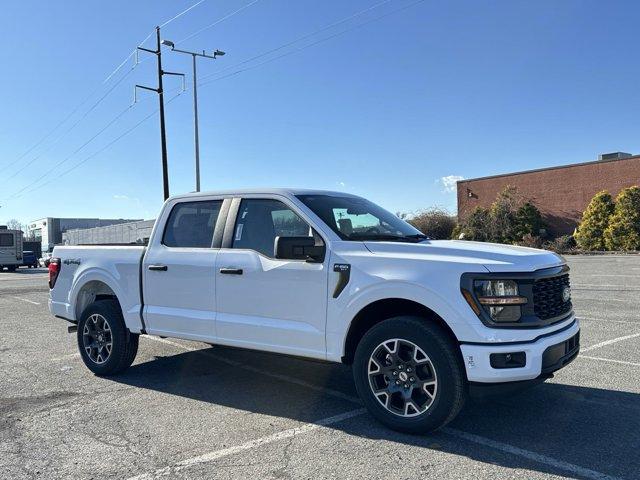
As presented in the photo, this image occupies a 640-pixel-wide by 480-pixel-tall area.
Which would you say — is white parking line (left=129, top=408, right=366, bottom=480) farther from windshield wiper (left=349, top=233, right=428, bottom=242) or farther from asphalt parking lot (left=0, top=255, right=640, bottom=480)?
windshield wiper (left=349, top=233, right=428, bottom=242)

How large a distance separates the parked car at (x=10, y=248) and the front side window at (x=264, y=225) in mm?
37644

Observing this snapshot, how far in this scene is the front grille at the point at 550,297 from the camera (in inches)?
167

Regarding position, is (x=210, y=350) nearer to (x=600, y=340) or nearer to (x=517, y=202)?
(x=600, y=340)

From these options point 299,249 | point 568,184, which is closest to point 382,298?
A: point 299,249

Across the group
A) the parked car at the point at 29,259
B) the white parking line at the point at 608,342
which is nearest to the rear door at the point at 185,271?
the white parking line at the point at 608,342

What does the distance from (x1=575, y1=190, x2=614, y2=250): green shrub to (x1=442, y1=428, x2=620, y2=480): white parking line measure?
1243 inches

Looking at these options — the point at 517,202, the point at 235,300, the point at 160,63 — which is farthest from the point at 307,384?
the point at 517,202

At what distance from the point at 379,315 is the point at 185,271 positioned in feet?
6.79

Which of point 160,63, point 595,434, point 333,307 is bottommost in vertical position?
point 595,434

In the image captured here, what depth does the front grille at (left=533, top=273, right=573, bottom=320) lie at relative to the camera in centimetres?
423

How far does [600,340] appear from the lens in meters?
7.71

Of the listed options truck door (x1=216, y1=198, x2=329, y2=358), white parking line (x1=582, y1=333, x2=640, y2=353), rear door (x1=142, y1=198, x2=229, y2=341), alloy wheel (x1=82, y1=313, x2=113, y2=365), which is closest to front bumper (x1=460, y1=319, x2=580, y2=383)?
truck door (x1=216, y1=198, x2=329, y2=358)

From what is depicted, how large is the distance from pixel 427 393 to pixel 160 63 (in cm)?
2995

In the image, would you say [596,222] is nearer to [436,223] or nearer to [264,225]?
[436,223]
